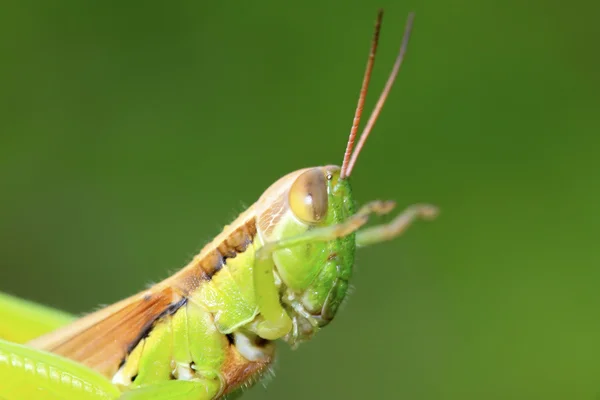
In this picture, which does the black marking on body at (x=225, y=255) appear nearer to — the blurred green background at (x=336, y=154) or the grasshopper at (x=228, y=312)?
the grasshopper at (x=228, y=312)

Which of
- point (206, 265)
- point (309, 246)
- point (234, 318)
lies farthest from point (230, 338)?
point (309, 246)

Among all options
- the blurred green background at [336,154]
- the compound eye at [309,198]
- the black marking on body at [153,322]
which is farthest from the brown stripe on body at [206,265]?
the blurred green background at [336,154]

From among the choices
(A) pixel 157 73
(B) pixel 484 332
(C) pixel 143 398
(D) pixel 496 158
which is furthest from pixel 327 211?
(A) pixel 157 73

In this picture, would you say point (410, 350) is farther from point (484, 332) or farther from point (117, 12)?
point (117, 12)

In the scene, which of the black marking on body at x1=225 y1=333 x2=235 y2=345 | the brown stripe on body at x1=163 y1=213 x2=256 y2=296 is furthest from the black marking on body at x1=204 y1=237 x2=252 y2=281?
the black marking on body at x1=225 y1=333 x2=235 y2=345

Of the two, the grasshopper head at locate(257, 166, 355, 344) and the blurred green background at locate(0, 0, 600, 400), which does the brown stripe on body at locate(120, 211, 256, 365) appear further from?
the blurred green background at locate(0, 0, 600, 400)

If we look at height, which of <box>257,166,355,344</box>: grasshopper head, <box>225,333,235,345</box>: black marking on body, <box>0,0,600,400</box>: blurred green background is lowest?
<box>225,333,235,345</box>: black marking on body

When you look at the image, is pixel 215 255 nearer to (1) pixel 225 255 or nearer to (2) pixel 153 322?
(1) pixel 225 255
